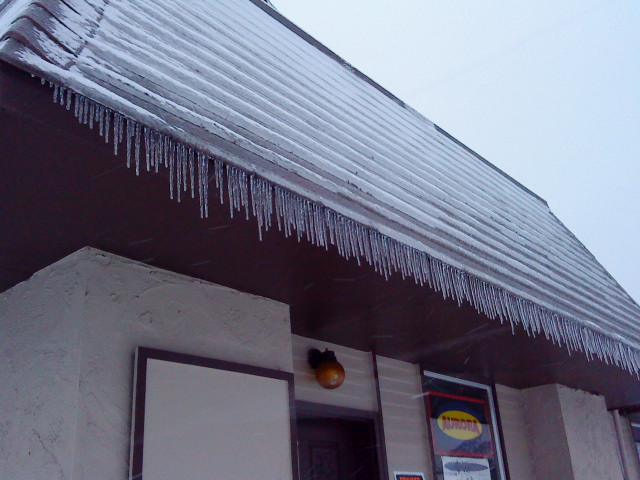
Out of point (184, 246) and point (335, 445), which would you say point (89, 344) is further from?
point (335, 445)

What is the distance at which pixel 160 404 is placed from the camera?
2.94 meters

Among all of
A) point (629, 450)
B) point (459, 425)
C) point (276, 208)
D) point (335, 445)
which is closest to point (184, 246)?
point (276, 208)

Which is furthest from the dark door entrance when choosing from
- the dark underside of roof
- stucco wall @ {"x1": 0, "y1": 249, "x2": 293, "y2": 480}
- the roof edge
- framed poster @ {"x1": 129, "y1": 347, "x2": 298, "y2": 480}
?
the roof edge

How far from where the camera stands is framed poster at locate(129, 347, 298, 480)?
113 inches

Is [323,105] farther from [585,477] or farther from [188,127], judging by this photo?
[585,477]

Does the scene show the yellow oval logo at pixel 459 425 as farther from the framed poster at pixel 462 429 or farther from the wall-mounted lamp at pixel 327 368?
the wall-mounted lamp at pixel 327 368

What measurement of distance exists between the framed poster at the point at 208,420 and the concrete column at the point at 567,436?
385 centimetres

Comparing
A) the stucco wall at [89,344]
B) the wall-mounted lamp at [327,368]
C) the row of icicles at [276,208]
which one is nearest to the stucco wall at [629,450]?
the row of icicles at [276,208]

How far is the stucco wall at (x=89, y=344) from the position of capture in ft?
8.75

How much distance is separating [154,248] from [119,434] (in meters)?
0.85

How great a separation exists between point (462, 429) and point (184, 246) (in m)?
3.60

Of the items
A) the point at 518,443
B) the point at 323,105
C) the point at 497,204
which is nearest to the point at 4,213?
the point at 323,105

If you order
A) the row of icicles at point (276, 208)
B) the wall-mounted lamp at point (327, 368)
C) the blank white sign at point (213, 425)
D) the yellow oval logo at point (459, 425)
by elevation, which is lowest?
the blank white sign at point (213, 425)

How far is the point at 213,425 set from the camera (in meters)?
3.12
